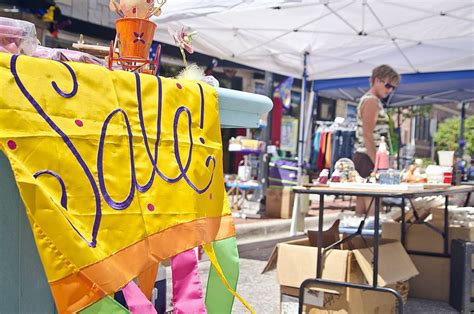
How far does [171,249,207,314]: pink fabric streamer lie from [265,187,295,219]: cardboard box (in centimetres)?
626

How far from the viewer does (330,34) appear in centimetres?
655

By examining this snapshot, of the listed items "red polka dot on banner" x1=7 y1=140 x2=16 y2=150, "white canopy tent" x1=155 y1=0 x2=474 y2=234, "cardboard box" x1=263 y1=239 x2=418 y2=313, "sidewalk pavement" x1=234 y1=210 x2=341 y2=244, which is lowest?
"sidewalk pavement" x1=234 y1=210 x2=341 y2=244

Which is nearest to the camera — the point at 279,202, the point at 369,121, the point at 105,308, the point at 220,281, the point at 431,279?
the point at 105,308

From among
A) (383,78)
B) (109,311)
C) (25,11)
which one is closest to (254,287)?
(383,78)

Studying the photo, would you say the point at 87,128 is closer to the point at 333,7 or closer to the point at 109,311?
the point at 109,311

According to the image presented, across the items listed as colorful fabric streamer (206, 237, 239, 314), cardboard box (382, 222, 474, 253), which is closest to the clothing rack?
cardboard box (382, 222, 474, 253)

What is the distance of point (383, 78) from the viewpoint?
173 inches

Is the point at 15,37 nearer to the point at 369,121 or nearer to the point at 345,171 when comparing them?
the point at 345,171

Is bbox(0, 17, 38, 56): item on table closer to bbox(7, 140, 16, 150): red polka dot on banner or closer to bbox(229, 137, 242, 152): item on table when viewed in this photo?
bbox(7, 140, 16, 150): red polka dot on banner

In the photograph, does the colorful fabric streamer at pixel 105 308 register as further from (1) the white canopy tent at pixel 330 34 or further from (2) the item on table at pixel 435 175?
(1) the white canopy tent at pixel 330 34

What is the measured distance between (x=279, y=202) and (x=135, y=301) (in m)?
6.63

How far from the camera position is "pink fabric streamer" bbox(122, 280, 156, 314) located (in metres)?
1.15

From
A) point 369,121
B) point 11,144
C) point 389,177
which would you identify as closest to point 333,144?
point 369,121

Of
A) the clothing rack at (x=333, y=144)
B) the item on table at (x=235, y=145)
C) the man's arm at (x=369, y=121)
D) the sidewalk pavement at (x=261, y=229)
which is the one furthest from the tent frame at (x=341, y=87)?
the man's arm at (x=369, y=121)
